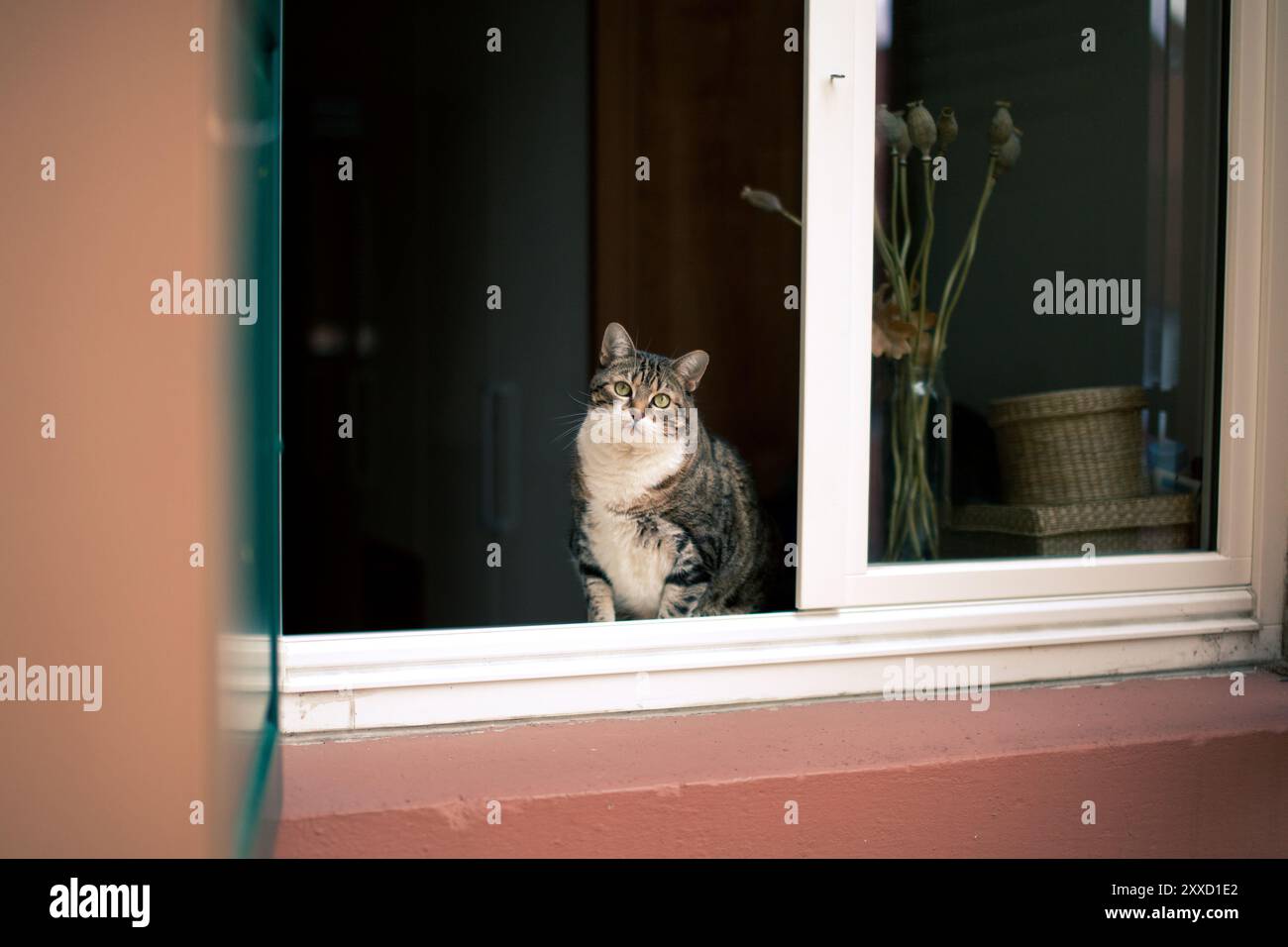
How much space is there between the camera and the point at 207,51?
0.84 m

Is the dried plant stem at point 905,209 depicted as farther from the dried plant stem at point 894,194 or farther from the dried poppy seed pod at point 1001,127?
the dried poppy seed pod at point 1001,127

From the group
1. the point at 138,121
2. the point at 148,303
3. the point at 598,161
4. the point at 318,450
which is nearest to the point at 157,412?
the point at 148,303

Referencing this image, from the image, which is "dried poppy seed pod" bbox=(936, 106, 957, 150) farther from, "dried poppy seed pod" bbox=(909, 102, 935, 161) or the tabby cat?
the tabby cat

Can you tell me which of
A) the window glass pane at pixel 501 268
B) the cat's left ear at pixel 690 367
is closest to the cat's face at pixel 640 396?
the cat's left ear at pixel 690 367

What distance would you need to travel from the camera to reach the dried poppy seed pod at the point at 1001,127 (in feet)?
6.18

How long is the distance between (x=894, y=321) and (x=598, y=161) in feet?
4.84

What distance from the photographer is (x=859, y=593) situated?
163 centimetres

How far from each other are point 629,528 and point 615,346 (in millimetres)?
354

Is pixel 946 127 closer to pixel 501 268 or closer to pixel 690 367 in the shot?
pixel 690 367

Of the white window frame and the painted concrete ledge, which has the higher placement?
the white window frame

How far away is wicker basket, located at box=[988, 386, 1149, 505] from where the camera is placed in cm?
195

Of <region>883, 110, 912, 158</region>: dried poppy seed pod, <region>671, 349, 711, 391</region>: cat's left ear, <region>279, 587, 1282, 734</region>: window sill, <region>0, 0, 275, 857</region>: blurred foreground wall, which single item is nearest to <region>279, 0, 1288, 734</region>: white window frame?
<region>279, 587, 1282, 734</region>: window sill

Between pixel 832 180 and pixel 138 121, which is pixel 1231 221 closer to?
pixel 832 180

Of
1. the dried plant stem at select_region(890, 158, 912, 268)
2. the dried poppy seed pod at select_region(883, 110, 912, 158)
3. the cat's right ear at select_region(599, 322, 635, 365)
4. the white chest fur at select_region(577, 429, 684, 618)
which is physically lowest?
the white chest fur at select_region(577, 429, 684, 618)
